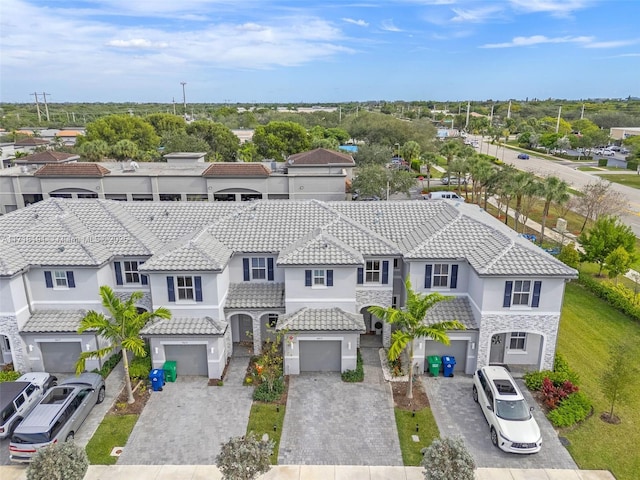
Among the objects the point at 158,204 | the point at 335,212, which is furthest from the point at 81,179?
the point at 335,212

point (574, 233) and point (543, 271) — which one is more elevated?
point (543, 271)

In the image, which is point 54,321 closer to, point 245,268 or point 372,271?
point 245,268

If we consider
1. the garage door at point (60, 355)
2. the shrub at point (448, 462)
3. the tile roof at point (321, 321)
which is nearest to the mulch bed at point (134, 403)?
the garage door at point (60, 355)

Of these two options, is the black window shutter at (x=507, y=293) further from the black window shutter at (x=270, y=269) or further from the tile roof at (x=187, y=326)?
the tile roof at (x=187, y=326)

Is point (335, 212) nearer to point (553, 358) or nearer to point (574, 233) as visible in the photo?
point (553, 358)

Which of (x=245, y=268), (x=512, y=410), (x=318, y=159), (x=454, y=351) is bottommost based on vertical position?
(x=454, y=351)

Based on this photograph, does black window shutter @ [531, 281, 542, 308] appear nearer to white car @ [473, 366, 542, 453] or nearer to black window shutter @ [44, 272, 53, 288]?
white car @ [473, 366, 542, 453]

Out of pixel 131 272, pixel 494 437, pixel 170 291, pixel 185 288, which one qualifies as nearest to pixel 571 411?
pixel 494 437

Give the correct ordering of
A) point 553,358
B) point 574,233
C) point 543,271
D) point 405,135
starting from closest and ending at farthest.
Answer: point 543,271 → point 553,358 → point 574,233 → point 405,135
